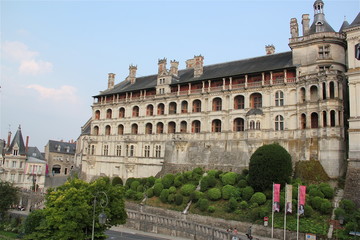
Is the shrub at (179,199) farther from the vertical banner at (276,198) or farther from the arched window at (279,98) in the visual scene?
the arched window at (279,98)

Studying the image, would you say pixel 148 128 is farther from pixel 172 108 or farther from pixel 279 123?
pixel 279 123

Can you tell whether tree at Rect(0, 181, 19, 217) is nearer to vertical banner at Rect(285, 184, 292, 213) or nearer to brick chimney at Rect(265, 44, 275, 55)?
vertical banner at Rect(285, 184, 292, 213)

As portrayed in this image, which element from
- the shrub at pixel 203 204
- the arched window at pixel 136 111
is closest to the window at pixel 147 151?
the arched window at pixel 136 111

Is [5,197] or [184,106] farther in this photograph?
[184,106]

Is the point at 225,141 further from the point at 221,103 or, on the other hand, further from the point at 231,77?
the point at 231,77

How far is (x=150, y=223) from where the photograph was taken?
145ft

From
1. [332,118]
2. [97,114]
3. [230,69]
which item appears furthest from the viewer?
[97,114]

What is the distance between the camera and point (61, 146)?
100562mm

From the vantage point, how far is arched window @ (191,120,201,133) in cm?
6041

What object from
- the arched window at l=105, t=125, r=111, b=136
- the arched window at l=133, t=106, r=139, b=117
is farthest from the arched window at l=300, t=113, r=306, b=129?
the arched window at l=105, t=125, r=111, b=136

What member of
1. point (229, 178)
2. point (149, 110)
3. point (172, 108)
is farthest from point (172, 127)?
point (229, 178)

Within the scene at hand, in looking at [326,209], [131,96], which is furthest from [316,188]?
[131,96]

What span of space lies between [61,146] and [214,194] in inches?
2707

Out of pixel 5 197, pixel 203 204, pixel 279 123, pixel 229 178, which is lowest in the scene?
pixel 5 197
